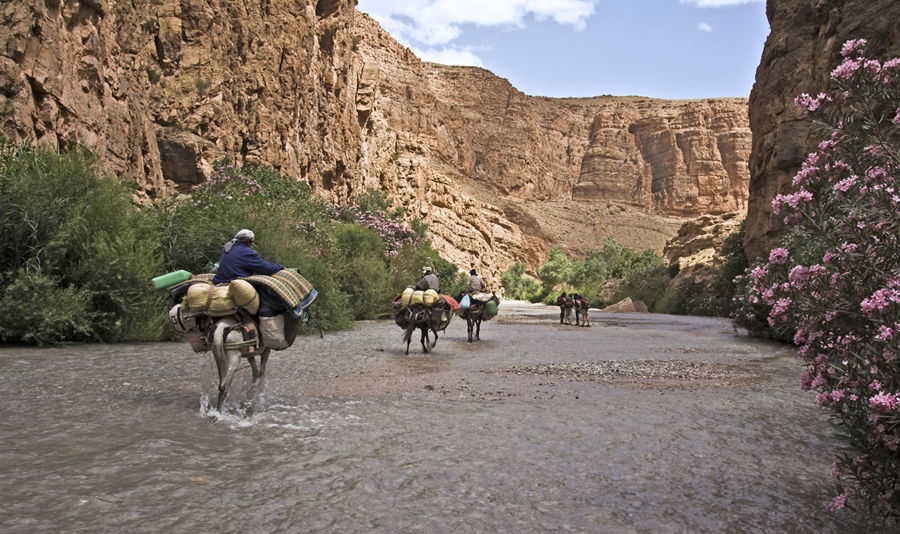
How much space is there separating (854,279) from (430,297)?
9.95m

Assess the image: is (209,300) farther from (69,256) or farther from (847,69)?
(69,256)

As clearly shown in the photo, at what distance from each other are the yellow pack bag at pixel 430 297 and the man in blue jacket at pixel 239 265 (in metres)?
6.38

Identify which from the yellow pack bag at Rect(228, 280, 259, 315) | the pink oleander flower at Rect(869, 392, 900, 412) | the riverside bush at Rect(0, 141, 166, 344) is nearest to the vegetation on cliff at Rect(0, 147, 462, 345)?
the riverside bush at Rect(0, 141, 166, 344)

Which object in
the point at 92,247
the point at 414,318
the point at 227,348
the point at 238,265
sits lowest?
the point at 414,318

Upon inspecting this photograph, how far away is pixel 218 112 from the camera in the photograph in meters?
35.8

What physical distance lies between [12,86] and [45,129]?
1754 millimetres

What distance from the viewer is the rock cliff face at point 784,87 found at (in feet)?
101

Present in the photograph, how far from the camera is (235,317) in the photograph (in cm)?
674

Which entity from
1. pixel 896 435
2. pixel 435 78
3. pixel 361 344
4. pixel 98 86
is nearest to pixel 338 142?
pixel 98 86

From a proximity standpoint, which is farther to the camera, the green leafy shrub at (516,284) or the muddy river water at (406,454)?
the green leafy shrub at (516,284)

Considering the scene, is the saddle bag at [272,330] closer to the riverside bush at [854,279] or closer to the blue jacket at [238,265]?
the blue jacket at [238,265]

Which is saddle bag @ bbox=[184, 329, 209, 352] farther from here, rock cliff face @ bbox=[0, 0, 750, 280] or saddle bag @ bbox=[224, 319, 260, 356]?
rock cliff face @ bbox=[0, 0, 750, 280]

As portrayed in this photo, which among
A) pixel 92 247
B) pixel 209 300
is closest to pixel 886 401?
pixel 209 300

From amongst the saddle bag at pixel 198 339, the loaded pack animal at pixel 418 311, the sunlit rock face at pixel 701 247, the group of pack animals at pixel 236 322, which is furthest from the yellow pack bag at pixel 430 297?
the sunlit rock face at pixel 701 247
